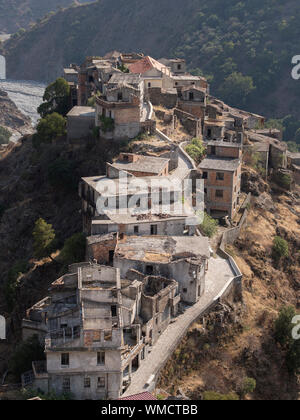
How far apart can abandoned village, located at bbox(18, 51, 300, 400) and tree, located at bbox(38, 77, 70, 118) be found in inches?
115

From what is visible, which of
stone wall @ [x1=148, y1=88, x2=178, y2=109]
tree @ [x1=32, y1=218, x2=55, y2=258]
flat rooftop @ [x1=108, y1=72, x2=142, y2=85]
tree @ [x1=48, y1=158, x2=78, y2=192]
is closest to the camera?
tree @ [x1=32, y1=218, x2=55, y2=258]

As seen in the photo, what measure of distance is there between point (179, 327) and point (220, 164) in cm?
2515

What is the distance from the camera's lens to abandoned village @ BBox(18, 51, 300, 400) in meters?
41.5

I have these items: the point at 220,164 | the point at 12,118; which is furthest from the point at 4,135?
the point at 220,164

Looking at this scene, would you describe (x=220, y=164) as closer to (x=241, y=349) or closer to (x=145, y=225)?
(x=145, y=225)

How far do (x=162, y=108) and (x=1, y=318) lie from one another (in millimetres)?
37092

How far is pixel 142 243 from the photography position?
53656 mm

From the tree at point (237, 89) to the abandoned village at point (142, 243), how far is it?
7174cm

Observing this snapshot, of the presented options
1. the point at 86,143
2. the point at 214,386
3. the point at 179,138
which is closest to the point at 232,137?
the point at 179,138

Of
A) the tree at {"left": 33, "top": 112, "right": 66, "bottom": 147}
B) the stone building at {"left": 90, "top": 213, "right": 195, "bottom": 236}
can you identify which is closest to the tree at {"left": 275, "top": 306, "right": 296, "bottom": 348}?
the stone building at {"left": 90, "top": 213, "right": 195, "bottom": 236}

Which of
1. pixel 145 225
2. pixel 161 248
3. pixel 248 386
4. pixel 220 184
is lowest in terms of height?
pixel 248 386

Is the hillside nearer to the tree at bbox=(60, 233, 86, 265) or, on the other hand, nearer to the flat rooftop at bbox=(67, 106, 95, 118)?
the flat rooftop at bbox=(67, 106, 95, 118)

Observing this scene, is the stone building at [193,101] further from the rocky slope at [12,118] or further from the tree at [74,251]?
the rocky slope at [12,118]

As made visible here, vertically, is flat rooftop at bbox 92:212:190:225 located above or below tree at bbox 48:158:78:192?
above
